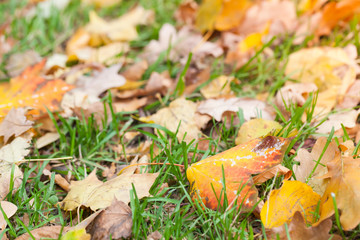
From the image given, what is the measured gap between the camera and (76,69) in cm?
215

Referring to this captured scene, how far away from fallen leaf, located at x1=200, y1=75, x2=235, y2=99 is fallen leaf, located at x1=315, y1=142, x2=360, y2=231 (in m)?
0.80

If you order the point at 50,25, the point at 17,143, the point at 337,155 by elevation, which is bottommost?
the point at 17,143

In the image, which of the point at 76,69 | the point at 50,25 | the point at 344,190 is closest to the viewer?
the point at 344,190

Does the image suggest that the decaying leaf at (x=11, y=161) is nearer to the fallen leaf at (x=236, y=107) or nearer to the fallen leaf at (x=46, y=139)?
the fallen leaf at (x=46, y=139)

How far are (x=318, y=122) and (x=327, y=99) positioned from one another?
0.54 ft

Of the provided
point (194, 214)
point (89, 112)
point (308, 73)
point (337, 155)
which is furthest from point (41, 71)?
point (337, 155)

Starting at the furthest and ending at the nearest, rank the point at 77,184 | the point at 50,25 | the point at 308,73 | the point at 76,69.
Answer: the point at 50,25 < the point at 76,69 < the point at 308,73 < the point at 77,184

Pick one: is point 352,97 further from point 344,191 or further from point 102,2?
point 102,2

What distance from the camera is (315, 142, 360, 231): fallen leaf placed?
1153 mm

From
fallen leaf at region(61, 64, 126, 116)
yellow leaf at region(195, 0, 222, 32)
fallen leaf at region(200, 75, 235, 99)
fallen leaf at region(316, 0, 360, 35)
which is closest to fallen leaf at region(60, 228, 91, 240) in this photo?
fallen leaf at region(61, 64, 126, 116)

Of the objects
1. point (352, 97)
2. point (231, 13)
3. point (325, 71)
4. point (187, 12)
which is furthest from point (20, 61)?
point (352, 97)

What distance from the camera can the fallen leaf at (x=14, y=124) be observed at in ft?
5.25

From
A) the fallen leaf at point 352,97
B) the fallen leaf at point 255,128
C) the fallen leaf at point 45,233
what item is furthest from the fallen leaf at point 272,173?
the fallen leaf at point 45,233

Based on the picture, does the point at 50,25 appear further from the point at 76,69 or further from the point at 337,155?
the point at 337,155
